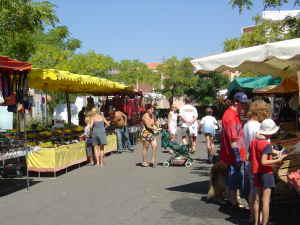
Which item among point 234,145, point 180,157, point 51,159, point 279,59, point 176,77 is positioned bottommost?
point 180,157

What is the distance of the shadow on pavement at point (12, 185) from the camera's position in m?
8.57

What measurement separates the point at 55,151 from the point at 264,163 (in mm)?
6027

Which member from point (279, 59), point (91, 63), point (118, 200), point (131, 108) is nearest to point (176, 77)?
point (91, 63)

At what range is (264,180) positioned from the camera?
5195mm

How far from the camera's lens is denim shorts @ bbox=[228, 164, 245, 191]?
6.51 meters

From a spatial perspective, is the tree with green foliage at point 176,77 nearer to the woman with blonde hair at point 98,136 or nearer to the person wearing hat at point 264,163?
the woman with blonde hair at point 98,136

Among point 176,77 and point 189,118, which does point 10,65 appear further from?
point 176,77

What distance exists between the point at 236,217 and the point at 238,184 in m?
0.54

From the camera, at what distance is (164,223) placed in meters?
6.00

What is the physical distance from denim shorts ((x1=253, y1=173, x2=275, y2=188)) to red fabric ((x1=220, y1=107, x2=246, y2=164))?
3.33ft

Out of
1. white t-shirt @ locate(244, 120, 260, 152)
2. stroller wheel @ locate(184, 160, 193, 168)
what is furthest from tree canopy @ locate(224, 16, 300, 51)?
white t-shirt @ locate(244, 120, 260, 152)

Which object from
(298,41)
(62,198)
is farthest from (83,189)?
(298,41)

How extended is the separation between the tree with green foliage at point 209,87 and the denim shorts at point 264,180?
43.0 meters

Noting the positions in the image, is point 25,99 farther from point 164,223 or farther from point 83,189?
point 164,223
